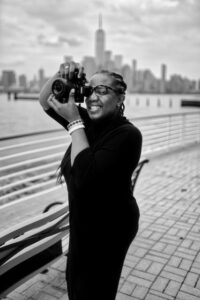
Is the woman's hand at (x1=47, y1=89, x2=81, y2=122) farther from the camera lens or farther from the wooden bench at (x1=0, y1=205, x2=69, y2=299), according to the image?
the wooden bench at (x1=0, y1=205, x2=69, y2=299)

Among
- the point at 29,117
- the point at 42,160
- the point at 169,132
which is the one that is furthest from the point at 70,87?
the point at 29,117

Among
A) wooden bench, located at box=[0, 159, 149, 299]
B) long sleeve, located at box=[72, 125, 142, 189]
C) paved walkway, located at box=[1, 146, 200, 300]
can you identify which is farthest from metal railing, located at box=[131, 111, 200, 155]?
long sleeve, located at box=[72, 125, 142, 189]

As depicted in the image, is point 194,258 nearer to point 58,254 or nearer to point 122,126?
point 58,254

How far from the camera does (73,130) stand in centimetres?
147

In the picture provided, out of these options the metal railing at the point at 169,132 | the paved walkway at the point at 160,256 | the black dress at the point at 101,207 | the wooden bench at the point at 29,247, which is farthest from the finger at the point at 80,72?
the metal railing at the point at 169,132

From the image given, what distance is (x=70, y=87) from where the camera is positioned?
1.46 meters

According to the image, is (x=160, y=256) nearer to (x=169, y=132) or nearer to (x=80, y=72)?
(x=80, y=72)

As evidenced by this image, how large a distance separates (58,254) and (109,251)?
4.76 ft

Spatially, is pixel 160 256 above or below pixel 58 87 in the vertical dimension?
below

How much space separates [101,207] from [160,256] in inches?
98.0

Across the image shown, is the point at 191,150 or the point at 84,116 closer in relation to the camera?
the point at 84,116

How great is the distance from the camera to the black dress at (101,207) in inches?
55.2

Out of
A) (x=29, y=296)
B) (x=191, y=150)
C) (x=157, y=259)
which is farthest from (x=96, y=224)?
(x=191, y=150)

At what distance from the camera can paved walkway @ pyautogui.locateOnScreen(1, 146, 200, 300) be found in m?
2.95
